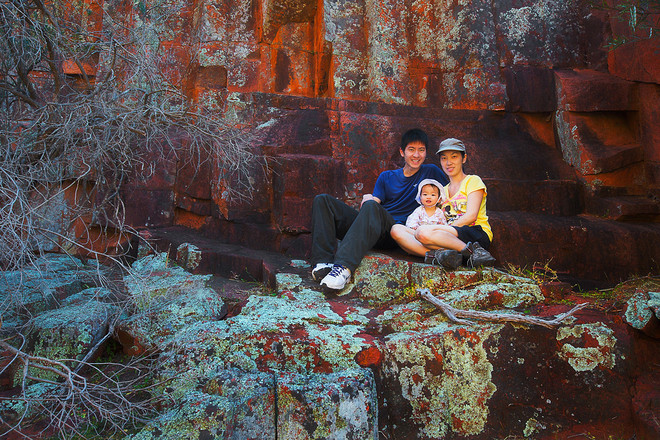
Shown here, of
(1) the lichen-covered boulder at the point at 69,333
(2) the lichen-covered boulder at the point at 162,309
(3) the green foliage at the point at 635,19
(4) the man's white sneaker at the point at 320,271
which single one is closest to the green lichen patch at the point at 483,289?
(4) the man's white sneaker at the point at 320,271

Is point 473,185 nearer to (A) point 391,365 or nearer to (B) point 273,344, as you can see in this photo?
(A) point 391,365

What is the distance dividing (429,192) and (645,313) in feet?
5.49

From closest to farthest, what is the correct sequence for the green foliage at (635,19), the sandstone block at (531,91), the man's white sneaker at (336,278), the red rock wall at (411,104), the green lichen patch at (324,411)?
1. the green lichen patch at (324,411)
2. the man's white sneaker at (336,278)
3. the green foliage at (635,19)
4. the red rock wall at (411,104)
5. the sandstone block at (531,91)

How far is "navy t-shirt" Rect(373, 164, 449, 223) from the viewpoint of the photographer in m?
4.39

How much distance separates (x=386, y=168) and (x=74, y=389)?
3.54m

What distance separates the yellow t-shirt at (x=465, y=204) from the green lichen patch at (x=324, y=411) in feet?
6.11

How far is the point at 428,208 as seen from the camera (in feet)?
13.4

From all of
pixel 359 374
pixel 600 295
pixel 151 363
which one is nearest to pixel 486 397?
pixel 359 374

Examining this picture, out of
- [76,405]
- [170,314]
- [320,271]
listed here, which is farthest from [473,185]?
[76,405]

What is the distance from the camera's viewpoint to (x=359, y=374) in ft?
8.91

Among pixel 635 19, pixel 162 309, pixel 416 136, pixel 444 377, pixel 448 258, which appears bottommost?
pixel 444 377

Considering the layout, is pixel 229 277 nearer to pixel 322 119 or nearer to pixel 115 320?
pixel 115 320

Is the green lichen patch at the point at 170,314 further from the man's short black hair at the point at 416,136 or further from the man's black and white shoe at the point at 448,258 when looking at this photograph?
the man's short black hair at the point at 416,136

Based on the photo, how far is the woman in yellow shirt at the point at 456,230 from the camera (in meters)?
3.76
